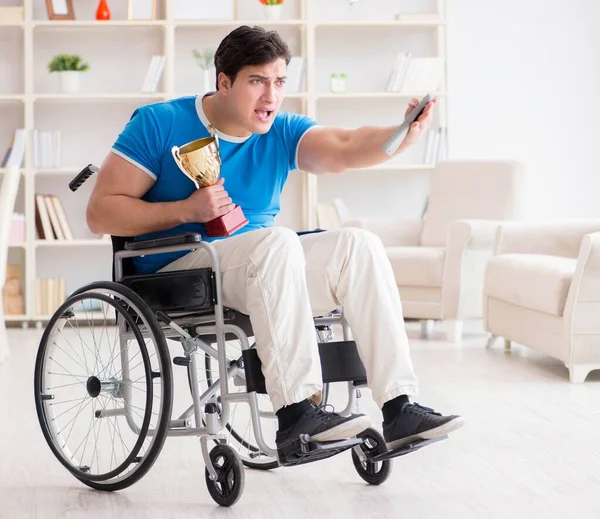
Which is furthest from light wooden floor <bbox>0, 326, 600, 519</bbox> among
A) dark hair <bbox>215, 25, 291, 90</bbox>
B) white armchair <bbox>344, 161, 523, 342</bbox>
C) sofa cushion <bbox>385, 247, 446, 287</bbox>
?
sofa cushion <bbox>385, 247, 446, 287</bbox>

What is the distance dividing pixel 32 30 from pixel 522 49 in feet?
9.41

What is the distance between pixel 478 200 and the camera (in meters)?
5.49

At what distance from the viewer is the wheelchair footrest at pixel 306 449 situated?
6.68 feet

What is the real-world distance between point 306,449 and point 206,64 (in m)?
4.45

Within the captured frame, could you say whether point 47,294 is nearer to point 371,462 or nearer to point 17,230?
point 17,230

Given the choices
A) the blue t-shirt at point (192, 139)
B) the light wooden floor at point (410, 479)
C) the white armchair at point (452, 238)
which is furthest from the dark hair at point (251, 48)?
the white armchair at point (452, 238)

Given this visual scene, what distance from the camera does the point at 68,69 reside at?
6141 mm

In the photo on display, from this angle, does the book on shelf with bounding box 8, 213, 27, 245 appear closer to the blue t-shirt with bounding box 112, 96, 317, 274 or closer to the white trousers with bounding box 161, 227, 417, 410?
the blue t-shirt with bounding box 112, 96, 317, 274

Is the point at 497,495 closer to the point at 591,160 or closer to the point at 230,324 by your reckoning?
the point at 230,324

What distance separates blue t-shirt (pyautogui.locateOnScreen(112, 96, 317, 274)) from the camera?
234 cm

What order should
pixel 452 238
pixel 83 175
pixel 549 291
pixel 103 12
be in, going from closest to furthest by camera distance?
pixel 83 175 → pixel 549 291 → pixel 452 238 → pixel 103 12

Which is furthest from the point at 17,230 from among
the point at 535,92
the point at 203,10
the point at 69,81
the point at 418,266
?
the point at 535,92

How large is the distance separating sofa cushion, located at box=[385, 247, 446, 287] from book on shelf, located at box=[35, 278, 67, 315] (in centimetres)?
199

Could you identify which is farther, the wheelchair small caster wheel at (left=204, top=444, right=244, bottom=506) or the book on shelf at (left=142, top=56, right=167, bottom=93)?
the book on shelf at (left=142, top=56, right=167, bottom=93)
